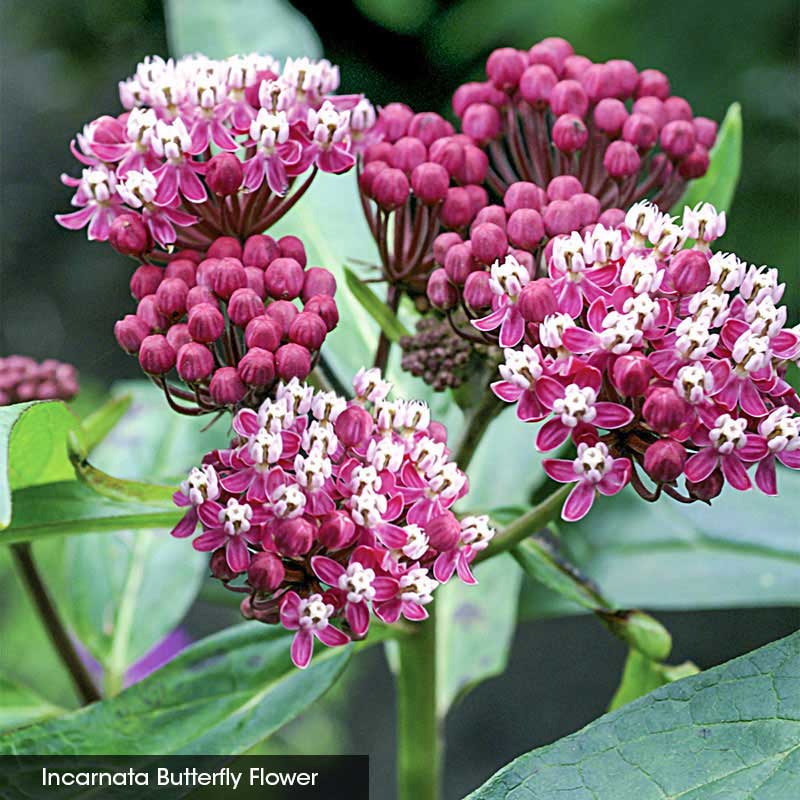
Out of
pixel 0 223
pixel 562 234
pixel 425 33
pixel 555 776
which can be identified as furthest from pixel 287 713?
pixel 0 223

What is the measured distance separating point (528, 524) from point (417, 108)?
1.71 meters

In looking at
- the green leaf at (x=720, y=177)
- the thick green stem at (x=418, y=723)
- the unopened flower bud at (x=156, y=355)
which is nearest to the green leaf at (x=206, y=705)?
the thick green stem at (x=418, y=723)

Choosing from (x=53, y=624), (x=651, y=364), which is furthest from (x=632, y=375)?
(x=53, y=624)

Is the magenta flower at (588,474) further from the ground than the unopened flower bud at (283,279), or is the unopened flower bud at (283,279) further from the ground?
the unopened flower bud at (283,279)

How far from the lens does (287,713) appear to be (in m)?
0.89

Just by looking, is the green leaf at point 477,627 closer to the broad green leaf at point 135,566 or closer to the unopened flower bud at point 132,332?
the broad green leaf at point 135,566

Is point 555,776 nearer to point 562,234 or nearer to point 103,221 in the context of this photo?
point 562,234

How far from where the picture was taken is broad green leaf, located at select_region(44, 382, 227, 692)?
49.1 inches

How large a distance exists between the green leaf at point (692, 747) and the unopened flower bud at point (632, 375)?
0.55 ft

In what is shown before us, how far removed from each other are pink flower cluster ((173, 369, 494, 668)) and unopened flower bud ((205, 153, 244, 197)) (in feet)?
0.51

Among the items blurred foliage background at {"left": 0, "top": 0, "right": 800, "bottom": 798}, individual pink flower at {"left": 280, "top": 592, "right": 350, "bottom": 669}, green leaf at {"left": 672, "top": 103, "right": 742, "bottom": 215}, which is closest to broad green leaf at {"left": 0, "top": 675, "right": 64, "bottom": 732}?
individual pink flower at {"left": 280, "top": 592, "right": 350, "bottom": 669}

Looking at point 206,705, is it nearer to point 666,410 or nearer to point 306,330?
point 306,330

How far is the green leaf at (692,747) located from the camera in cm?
59

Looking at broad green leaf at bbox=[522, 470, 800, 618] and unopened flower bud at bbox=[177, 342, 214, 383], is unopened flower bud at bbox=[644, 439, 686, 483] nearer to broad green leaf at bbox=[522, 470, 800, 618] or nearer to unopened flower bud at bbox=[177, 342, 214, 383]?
unopened flower bud at bbox=[177, 342, 214, 383]
